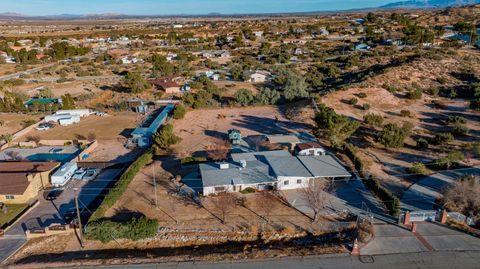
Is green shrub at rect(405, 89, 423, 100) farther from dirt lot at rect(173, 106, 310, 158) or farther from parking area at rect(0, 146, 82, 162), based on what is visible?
parking area at rect(0, 146, 82, 162)

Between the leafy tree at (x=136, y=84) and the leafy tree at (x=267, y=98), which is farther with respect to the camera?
the leafy tree at (x=136, y=84)

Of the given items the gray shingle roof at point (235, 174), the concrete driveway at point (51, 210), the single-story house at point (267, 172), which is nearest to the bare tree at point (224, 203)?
the single-story house at point (267, 172)

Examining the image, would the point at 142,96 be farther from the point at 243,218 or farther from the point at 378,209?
the point at 378,209

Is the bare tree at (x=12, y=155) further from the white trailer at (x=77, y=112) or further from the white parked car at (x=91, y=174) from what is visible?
the white trailer at (x=77, y=112)

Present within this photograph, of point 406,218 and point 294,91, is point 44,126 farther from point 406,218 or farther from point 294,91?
point 406,218

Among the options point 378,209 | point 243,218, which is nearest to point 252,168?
point 243,218

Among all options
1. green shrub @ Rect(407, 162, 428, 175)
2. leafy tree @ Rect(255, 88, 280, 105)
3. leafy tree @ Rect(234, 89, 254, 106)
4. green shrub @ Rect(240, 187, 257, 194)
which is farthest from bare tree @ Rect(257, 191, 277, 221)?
leafy tree @ Rect(255, 88, 280, 105)
